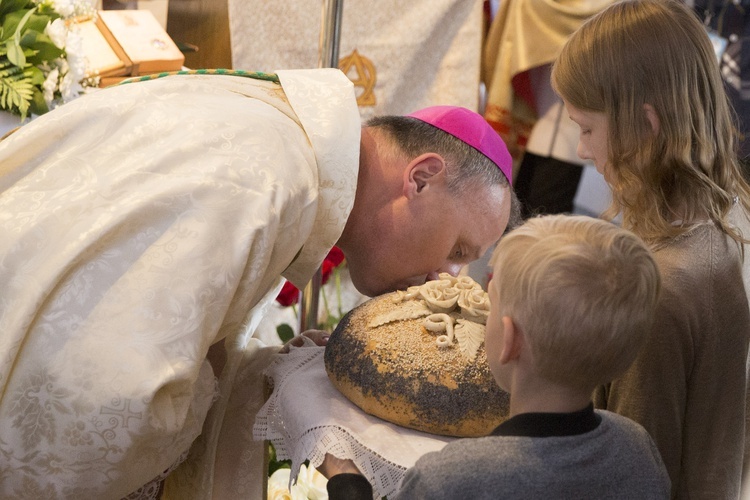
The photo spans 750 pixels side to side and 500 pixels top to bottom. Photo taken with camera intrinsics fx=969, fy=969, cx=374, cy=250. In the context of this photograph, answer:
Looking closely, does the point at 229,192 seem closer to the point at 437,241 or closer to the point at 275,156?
the point at 275,156

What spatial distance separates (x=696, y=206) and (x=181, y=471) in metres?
1.13

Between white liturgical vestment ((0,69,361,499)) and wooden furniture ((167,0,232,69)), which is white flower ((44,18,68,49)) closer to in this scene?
wooden furniture ((167,0,232,69))

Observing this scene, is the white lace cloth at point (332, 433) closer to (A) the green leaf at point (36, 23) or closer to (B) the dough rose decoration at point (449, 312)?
(B) the dough rose decoration at point (449, 312)

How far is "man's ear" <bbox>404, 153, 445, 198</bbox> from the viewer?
2.03m

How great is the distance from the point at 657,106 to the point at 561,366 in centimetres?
60

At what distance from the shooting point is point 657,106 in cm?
166

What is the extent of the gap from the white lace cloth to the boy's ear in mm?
214

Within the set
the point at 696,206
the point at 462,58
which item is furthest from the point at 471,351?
the point at 462,58

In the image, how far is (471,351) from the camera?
1475 mm

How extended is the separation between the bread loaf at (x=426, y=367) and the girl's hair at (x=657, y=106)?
1.16ft

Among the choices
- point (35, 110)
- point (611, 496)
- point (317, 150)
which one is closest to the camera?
point (611, 496)

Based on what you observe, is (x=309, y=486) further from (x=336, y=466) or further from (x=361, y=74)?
(x=361, y=74)

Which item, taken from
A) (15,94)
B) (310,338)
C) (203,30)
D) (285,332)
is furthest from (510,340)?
(203,30)

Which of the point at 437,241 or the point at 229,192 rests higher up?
the point at 229,192
